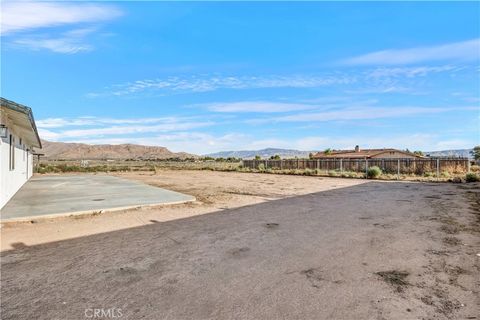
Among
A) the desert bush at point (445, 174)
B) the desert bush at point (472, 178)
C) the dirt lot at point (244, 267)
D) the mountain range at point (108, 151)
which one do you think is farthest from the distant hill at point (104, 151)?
the dirt lot at point (244, 267)

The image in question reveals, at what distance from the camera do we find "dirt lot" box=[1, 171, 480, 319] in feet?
11.8

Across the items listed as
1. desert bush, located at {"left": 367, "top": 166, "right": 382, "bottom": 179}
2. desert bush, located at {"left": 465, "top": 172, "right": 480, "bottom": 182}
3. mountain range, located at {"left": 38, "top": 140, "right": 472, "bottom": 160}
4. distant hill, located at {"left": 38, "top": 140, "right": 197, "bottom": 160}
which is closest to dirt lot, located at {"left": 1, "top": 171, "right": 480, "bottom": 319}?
desert bush, located at {"left": 465, "top": 172, "right": 480, "bottom": 182}

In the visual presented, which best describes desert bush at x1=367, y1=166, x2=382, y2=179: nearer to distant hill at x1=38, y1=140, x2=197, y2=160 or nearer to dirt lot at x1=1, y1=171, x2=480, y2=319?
dirt lot at x1=1, y1=171, x2=480, y2=319

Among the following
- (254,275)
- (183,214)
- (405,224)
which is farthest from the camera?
(183,214)

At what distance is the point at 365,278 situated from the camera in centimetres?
442

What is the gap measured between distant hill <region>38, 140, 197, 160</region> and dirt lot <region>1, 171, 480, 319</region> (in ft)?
438

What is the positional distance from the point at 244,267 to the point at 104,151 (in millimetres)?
153062

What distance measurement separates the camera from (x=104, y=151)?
477 feet

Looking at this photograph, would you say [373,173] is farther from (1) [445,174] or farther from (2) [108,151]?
(2) [108,151]

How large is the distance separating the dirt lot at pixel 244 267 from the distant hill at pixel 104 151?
134 metres

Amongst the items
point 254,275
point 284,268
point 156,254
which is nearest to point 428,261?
point 284,268

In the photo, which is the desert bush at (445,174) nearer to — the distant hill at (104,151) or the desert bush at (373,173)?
the desert bush at (373,173)

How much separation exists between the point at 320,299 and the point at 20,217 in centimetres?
804

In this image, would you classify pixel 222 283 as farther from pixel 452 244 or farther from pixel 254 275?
pixel 452 244
